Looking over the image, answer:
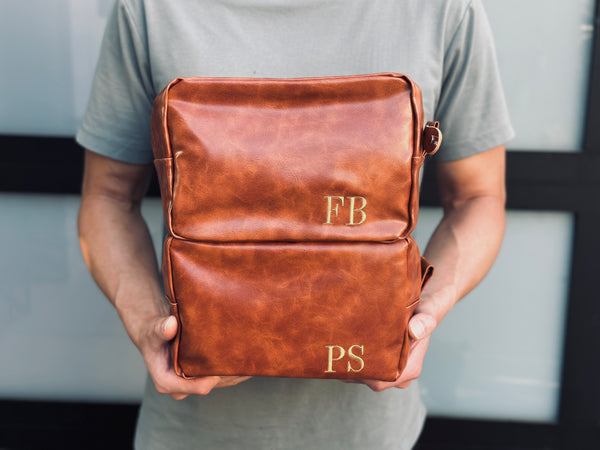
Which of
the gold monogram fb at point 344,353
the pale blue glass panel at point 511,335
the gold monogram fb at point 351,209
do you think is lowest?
the pale blue glass panel at point 511,335

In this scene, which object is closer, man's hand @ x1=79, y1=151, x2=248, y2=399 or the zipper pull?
the zipper pull

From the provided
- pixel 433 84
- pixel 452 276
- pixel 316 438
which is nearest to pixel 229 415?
pixel 316 438

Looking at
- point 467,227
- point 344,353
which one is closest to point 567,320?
point 467,227

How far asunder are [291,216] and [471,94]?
1.33 ft

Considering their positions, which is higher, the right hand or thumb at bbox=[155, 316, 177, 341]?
thumb at bbox=[155, 316, 177, 341]

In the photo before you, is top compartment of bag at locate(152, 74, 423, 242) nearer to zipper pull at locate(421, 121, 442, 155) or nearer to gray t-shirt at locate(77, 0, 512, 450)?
zipper pull at locate(421, 121, 442, 155)

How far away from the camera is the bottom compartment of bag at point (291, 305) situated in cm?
60

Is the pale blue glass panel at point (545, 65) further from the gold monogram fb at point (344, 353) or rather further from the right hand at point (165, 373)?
the right hand at point (165, 373)

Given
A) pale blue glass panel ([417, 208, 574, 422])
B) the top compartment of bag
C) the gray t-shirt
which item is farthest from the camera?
pale blue glass panel ([417, 208, 574, 422])

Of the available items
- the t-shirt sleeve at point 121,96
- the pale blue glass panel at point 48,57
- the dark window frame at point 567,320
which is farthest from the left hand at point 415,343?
the pale blue glass panel at point 48,57

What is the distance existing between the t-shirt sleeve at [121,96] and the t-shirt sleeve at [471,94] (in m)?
0.49

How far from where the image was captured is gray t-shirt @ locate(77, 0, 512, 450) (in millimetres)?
743

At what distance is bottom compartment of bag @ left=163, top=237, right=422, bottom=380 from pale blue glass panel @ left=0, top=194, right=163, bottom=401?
0.98 metres

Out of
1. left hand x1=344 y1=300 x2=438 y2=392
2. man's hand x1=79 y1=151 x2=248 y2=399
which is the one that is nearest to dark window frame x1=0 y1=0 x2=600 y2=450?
man's hand x1=79 y1=151 x2=248 y2=399
